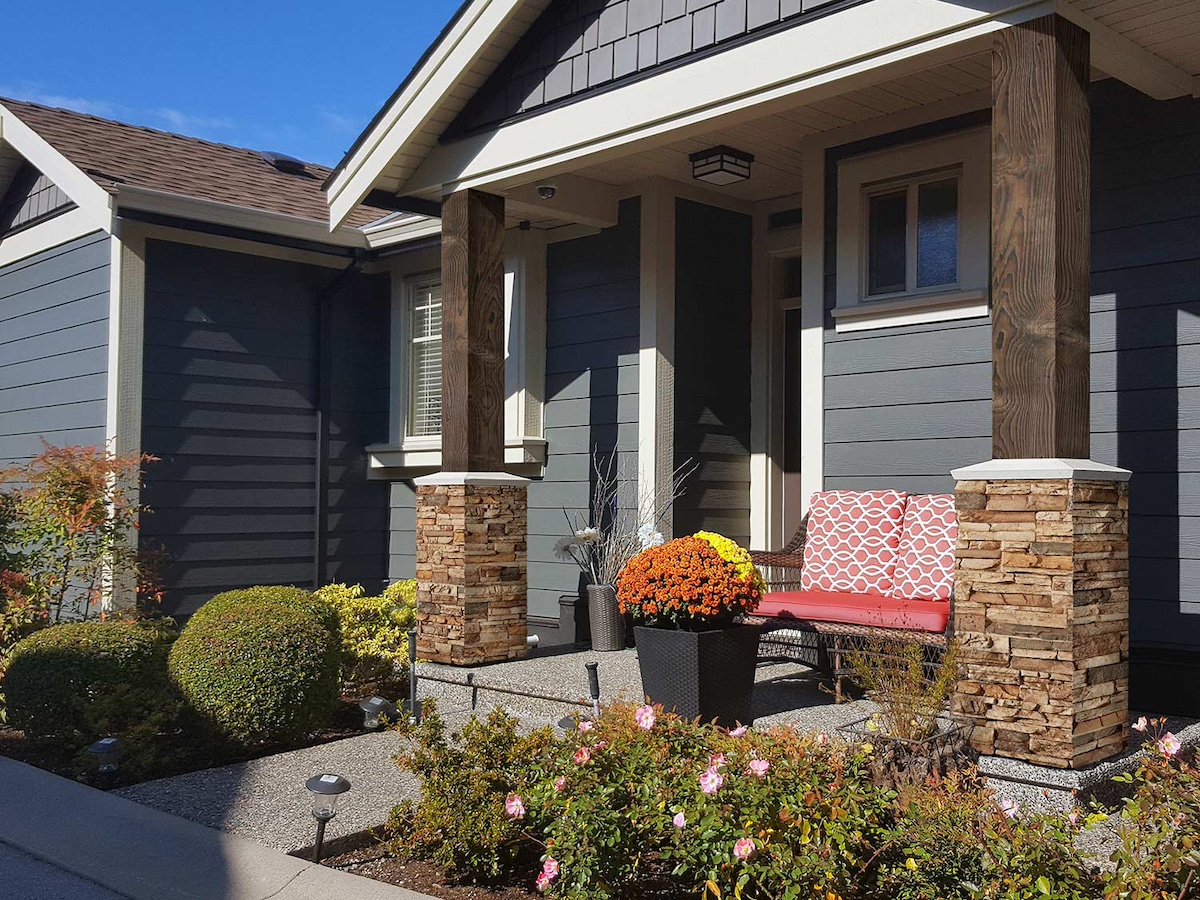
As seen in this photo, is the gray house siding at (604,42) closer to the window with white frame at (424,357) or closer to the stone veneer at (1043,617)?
the stone veneer at (1043,617)

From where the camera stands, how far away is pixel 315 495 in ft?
30.5

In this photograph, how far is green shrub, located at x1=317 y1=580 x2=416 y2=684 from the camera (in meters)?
6.29

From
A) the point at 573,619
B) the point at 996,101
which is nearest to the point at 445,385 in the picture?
the point at 573,619

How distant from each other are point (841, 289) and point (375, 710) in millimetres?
3498

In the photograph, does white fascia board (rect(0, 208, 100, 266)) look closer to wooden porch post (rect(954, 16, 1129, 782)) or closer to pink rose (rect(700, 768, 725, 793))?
wooden porch post (rect(954, 16, 1129, 782))

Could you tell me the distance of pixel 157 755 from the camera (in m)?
4.90

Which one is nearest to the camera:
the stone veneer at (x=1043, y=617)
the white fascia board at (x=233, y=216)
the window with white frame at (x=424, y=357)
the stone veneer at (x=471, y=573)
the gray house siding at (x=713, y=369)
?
the stone veneer at (x=1043, y=617)

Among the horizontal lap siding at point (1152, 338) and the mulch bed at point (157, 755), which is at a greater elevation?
the horizontal lap siding at point (1152, 338)

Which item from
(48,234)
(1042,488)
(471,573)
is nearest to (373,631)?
(471,573)

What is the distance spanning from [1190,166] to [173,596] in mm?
7143

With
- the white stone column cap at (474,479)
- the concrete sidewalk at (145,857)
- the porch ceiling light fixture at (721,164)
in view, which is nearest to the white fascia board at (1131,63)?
the porch ceiling light fixture at (721,164)

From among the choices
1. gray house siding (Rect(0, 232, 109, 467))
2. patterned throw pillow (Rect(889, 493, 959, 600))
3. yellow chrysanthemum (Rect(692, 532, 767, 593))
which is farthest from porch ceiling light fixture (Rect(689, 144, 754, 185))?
gray house siding (Rect(0, 232, 109, 467))

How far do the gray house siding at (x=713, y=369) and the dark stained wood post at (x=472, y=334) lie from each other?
5.05 ft

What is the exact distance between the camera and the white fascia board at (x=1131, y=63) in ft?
14.0
